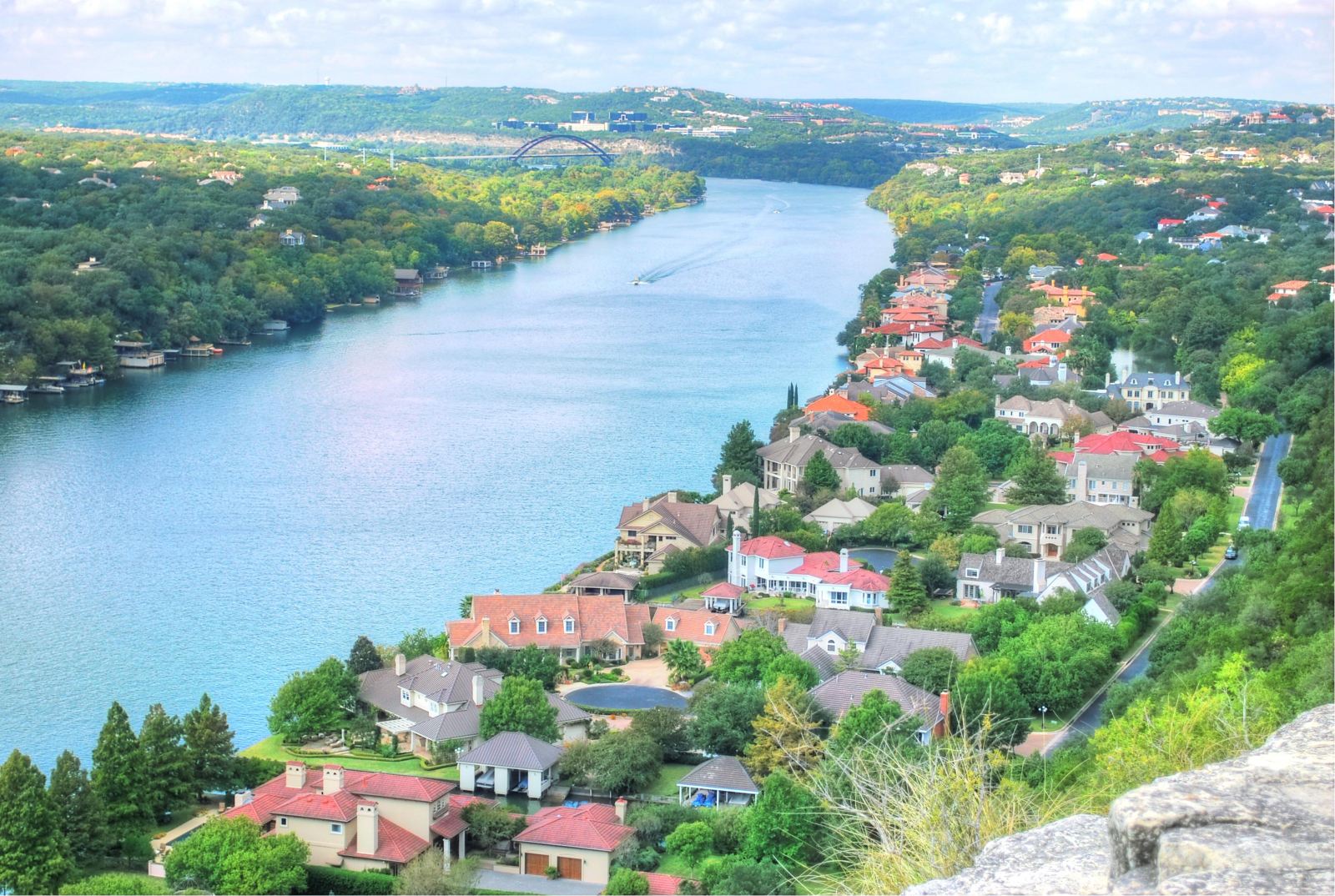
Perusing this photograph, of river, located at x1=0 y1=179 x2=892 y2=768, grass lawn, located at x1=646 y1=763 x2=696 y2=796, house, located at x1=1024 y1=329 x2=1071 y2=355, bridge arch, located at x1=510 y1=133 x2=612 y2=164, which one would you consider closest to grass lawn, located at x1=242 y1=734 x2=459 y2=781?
river, located at x1=0 y1=179 x2=892 y2=768

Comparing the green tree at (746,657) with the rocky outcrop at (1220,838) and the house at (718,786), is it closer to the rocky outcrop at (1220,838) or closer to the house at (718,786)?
the house at (718,786)

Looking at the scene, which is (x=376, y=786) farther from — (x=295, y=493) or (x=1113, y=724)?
(x=295, y=493)

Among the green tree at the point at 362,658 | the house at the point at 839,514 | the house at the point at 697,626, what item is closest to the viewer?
the green tree at the point at 362,658

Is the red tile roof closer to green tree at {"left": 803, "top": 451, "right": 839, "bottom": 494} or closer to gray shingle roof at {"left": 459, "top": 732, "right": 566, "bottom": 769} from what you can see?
gray shingle roof at {"left": 459, "top": 732, "right": 566, "bottom": 769}

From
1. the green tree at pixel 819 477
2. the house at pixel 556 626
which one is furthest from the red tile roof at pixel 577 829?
the green tree at pixel 819 477

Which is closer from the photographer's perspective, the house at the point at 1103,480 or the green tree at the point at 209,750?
the green tree at the point at 209,750

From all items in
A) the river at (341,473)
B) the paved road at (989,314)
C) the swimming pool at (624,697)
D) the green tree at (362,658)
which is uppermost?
the paved road at (989,314)

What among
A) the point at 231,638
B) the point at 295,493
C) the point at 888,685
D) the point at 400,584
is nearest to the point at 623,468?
the point at 295,493
